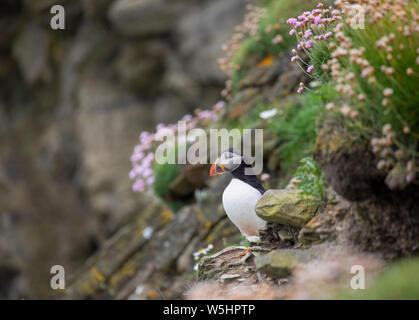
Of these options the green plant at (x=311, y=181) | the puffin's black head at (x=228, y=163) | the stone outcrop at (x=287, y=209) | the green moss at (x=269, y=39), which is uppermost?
the green moss at (x=269, y=39)

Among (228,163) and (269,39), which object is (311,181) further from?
(269,39)

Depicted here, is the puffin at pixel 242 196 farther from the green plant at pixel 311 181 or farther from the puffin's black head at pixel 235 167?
the green plant at pixel 311 181

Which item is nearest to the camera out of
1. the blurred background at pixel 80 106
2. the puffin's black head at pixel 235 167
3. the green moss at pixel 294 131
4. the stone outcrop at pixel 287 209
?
the stone outcrop at pixel 287 209

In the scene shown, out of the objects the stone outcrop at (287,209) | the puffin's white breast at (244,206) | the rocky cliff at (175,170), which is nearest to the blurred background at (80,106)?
the rocky cliff at (175,170)

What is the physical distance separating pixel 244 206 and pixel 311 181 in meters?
0.58

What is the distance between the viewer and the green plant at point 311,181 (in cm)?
310

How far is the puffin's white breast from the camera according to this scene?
3.25m

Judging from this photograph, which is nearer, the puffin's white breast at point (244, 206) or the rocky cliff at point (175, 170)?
the rocky cliff at point (175, 170)

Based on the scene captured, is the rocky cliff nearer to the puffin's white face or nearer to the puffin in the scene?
the puffin

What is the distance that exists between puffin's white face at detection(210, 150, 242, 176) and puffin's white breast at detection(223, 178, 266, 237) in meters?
0.14

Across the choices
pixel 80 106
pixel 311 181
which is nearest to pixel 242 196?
pixel 311 181

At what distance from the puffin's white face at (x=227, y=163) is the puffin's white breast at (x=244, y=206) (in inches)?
5.3

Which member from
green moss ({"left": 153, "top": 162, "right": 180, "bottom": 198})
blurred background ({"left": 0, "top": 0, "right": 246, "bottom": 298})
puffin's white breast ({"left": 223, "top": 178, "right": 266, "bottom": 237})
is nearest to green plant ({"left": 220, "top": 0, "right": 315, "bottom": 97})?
green moss ({"left": 153, "top": 162, "right": 180, "bottom": 198})
